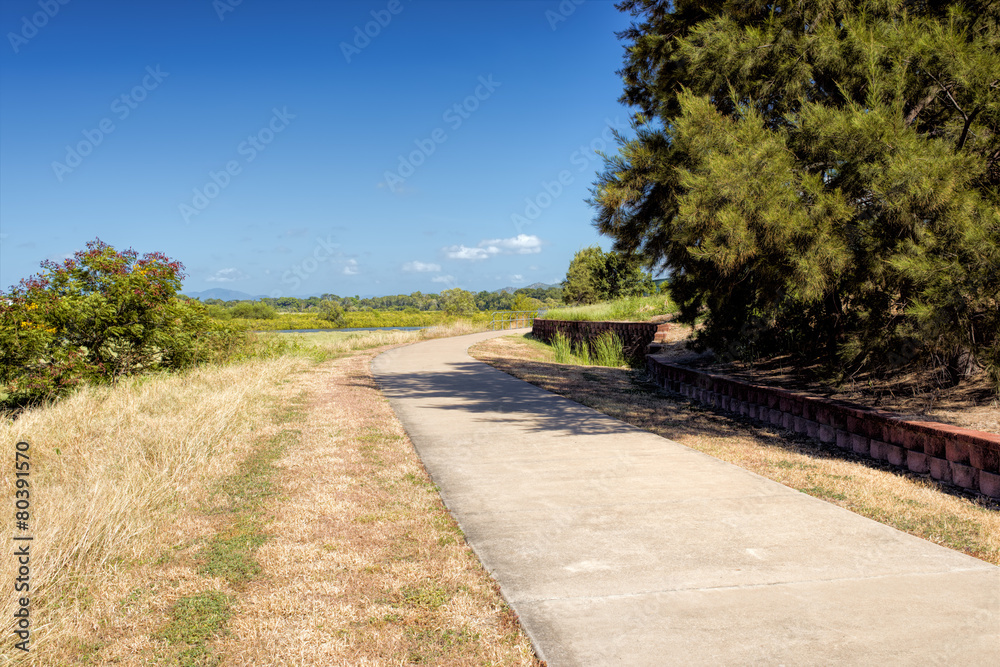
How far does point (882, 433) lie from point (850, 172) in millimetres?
2570

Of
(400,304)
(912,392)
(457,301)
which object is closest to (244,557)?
(912,392)

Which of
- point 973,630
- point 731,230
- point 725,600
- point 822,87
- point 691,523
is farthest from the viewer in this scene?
point 822,87

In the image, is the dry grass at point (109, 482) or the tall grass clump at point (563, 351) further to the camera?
the tall grass clump at point (563, 351)

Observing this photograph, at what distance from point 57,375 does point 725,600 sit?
11364mm

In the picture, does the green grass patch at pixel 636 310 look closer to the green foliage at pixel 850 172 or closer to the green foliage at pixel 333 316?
the green foliage at pixel 850 172

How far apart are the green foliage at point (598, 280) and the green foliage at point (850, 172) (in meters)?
37.7

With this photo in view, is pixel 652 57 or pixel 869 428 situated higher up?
pixel 652 57

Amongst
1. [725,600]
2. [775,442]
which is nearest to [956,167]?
[775,442]

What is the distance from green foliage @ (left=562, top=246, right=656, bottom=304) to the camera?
4915cm

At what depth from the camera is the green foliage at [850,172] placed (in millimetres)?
5535

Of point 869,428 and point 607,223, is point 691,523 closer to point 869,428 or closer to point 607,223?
point 869,428

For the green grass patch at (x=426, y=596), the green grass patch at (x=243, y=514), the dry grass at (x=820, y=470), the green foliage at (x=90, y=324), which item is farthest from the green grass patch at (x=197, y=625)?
the green foliage at (x=90, y=324)

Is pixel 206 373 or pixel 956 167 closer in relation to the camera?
pixel 956 167

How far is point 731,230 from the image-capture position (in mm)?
6168
